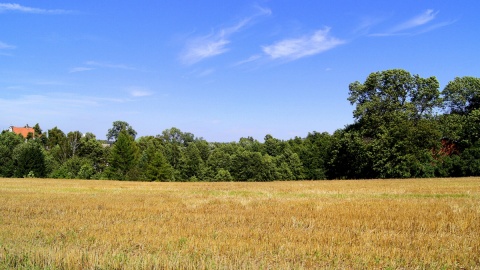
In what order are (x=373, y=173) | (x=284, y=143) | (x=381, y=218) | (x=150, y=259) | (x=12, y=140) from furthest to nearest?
(x=284, y=143)
(x=12, y=140)
(x=373, y=173)
(x=381, y=218)
(x=150, y=259)

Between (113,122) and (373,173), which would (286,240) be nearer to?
(373,173)

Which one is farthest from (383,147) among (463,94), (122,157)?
(122,157)

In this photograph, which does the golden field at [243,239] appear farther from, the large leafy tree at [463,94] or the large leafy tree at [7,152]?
the large leafy tree at [7,152]

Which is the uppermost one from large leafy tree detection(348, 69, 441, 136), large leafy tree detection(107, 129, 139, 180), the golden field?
Answer: large leafy tree detection(348, 69, 441, 136)

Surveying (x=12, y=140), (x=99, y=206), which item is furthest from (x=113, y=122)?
(x=99, y=206)

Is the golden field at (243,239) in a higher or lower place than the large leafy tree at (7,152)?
lower

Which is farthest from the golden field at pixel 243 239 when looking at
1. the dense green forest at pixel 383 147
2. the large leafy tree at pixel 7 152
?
the large leafy tree at pixel 7 152

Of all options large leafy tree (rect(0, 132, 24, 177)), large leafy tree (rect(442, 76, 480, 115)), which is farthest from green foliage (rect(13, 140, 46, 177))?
large leafy tree (rect(442, 76, 480, 115))

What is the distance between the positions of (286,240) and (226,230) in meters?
2.00

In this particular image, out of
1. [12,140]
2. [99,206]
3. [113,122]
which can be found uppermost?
[113,122]

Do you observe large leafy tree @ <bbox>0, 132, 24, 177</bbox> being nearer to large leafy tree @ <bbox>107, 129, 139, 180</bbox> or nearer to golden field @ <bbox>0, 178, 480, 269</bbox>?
large leafy tree @ <bbox>107, 129, 139, 180</bbox>

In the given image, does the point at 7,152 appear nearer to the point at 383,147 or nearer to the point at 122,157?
the point at 122,157

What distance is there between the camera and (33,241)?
827 cm

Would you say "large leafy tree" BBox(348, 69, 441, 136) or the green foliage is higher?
"large leafy tree" BBox(348, 69, 441, 136)
